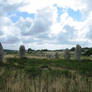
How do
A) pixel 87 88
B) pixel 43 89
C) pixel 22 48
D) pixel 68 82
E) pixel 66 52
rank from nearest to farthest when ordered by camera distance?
pixel 43 89 < pixel 87 88 < pixel 68 82 < pixel 22 48 < pixel 66 52

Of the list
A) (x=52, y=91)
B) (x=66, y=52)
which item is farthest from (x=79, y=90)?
(x=66, y=52)

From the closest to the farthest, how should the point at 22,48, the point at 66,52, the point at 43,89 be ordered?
the point at 43,89
the point at 22,48
the point at 66,52

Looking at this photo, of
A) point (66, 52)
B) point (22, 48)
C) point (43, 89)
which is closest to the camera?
point (43, 89)

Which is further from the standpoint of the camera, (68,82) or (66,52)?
(66,52)

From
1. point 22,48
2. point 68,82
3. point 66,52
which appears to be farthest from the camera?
point 66,52

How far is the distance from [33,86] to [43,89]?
345mm

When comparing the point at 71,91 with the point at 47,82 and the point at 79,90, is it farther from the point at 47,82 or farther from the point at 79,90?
the point at 47,82

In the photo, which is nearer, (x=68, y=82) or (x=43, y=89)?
(x=43, y=89)

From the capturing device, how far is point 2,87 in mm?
6539

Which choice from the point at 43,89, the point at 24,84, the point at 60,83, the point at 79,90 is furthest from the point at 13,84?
the point at 79,90

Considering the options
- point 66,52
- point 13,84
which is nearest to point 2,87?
point 13,84

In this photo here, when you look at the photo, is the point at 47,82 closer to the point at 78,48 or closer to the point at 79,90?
the point at 79,90

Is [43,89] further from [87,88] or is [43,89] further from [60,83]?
[87,88]

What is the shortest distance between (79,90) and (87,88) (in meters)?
0.33
